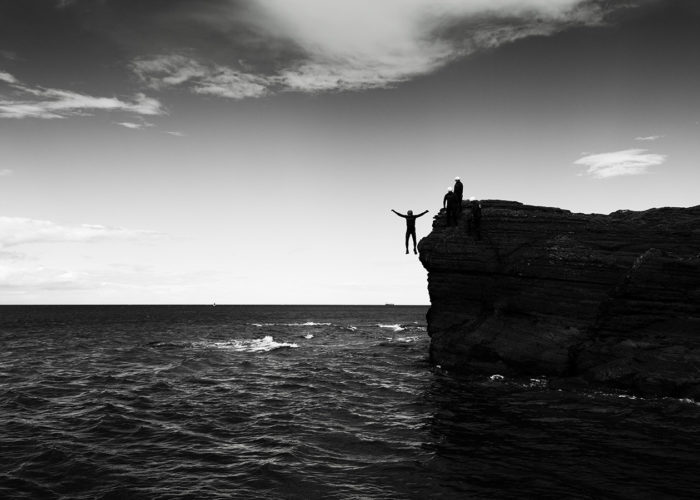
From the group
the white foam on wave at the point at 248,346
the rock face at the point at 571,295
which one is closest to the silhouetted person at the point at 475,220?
the rock face at the point at 571,295

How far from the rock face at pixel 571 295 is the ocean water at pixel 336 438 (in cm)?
169

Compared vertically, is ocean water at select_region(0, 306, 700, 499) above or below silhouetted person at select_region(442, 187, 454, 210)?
below

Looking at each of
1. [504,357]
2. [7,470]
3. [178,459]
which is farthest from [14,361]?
[504,357]

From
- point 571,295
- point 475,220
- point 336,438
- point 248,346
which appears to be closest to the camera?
point 336,438

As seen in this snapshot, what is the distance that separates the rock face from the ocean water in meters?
1.69

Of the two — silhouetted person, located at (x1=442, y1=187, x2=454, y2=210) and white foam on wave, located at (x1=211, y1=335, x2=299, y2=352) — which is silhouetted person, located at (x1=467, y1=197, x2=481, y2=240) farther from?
white foam on wave, located at (x1=211, y1=335, x2=299, y2=352)

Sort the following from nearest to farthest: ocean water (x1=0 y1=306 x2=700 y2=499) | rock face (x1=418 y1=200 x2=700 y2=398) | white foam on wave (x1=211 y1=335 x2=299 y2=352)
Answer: ocean water (x1=0 y1=306 x2=700 y2=499) → rock face (x1=418 y1=200 x2=700 y2=398) → white foam on wave (x1=211 y1=335 x2=299 y2=352)

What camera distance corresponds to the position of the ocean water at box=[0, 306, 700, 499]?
1288 centimetres

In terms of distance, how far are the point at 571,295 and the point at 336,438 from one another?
17.2 m

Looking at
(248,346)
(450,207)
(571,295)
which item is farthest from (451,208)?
(248,346)

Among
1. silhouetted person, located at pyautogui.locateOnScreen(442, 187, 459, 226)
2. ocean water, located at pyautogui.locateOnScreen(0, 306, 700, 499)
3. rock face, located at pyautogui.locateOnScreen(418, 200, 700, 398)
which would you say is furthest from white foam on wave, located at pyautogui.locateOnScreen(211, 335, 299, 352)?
silhouetted person, located at pyautogui.locateOnScreen(442, 187, 459, 226)

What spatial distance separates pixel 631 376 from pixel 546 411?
6.29 meters

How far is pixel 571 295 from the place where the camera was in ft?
87.9

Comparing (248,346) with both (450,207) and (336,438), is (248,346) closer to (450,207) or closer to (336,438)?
(450,207)
